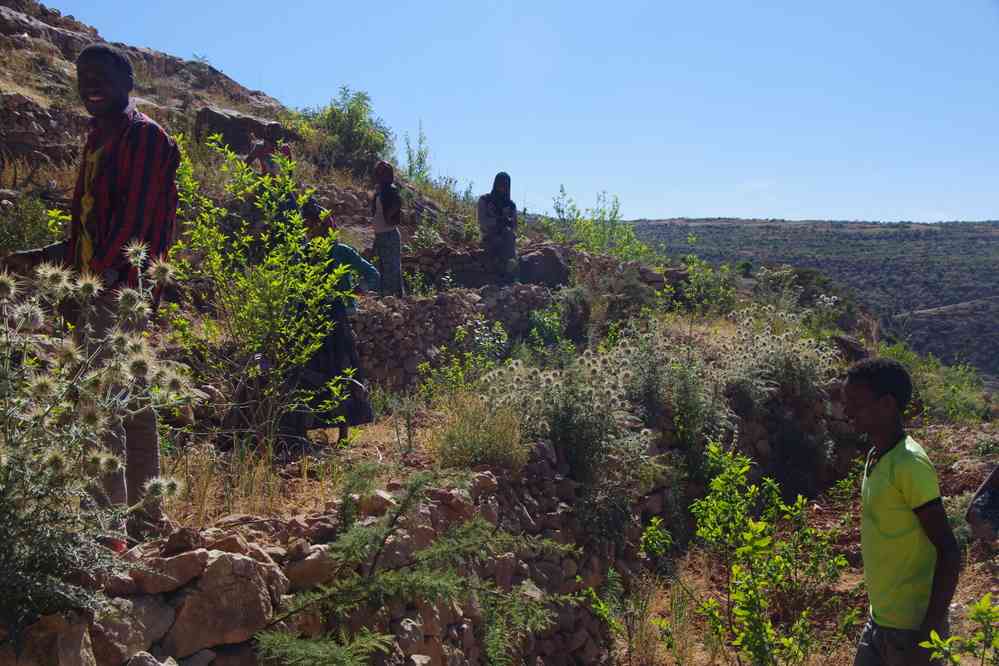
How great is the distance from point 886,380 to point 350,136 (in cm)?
1325

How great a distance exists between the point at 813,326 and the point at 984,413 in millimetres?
2832

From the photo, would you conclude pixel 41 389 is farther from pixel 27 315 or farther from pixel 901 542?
pixel 901 542

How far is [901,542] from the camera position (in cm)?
270

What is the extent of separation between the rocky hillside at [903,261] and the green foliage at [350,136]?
10650 mm

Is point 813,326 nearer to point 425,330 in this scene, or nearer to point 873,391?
point 425,330

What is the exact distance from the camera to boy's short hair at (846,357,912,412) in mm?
2875

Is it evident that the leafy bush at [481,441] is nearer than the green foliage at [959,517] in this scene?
Yes

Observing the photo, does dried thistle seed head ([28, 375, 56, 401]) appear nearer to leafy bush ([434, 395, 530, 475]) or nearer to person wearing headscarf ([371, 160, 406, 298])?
leafy bush ([434, 395, 530, 475])

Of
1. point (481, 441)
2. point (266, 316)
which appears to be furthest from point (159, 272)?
point (481, 441)

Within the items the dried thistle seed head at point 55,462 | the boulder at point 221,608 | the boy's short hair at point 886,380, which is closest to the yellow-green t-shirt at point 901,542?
the boy's short hair at point 886,380

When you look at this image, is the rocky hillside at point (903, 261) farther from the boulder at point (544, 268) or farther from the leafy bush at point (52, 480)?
the leafy bush at point (52, 480)

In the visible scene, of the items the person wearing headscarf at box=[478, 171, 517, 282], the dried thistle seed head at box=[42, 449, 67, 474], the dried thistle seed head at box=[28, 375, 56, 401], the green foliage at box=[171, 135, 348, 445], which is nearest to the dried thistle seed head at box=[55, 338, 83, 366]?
the dried thistle seed head at box=[28, 375, 56, 401]

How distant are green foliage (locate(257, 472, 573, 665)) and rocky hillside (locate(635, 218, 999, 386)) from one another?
14.4 meters

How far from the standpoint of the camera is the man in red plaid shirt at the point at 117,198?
2.94 meters
